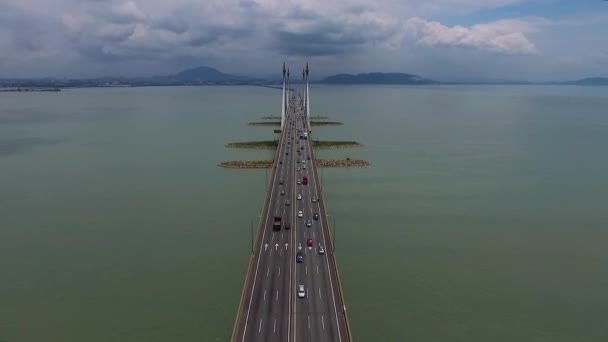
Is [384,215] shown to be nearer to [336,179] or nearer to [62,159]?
[336,179]

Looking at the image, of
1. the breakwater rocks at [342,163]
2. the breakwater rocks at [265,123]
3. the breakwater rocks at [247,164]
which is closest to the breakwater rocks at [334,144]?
the breakwater rocks at [342,163]

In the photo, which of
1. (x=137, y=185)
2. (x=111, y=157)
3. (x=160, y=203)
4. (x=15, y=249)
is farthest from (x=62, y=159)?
(x=15, y=249)

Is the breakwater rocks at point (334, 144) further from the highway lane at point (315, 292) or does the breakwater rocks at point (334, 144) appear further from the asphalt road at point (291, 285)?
the highway lane at point (315, 292)

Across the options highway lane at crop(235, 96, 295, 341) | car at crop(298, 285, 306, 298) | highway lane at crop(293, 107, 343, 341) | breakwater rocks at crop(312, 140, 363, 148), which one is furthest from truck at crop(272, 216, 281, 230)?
breakwater rocks at crop(312, 140, 363, 148)

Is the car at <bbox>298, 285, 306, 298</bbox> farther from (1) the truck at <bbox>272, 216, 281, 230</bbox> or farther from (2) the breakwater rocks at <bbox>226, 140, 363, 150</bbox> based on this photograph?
(2) the breakwater rocks at <bbox>226, 140, 363, 150</bbox>

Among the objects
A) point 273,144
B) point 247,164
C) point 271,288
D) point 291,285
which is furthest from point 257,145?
point 271,288

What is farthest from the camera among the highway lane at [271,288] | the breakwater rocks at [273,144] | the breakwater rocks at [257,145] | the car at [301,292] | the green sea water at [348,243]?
the breakwater rocks at [273,144]

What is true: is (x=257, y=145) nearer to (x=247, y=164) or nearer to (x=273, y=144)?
(x=273, y=144)
